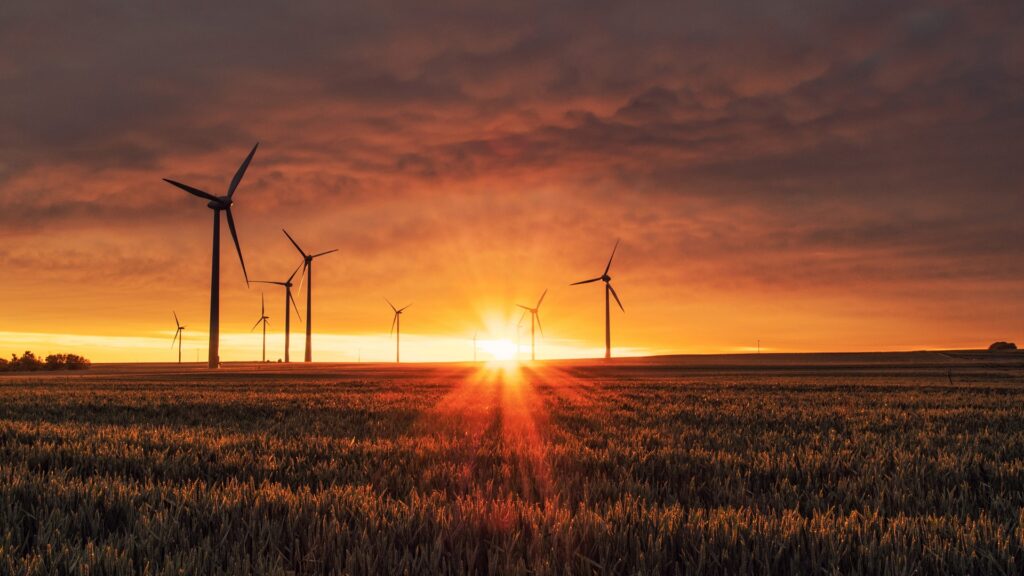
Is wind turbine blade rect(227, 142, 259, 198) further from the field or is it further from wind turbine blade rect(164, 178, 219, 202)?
the field

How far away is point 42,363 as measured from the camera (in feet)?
376

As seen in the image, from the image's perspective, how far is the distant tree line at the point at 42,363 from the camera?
110062mm

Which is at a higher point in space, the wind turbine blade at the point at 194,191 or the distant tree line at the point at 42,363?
the wind turbine blade at the point at 194,191

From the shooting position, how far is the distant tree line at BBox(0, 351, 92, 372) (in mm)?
110062

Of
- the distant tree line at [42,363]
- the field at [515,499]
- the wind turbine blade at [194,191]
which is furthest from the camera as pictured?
the distant tree line at [42,363]

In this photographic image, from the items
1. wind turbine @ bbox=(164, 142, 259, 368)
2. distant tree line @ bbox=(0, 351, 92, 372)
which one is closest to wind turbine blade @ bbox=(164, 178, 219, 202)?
wind turbine @ bbox=(164, 142, 259, 368)

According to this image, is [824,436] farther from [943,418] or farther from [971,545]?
[971,545]

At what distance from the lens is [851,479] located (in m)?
8.15

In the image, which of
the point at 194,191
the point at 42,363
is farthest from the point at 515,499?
the point at 42,363

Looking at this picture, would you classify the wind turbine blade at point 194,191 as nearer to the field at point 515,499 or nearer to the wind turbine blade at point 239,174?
the wind turbine blade at point 239,174

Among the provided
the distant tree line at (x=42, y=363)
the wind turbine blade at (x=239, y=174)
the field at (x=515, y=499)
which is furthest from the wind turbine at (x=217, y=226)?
the field at (x=515, y=499)

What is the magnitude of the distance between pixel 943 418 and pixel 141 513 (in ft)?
61.6

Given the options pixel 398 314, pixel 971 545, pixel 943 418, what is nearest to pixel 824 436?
pixel 943 418

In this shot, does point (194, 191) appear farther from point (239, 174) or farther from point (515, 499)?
point (515, 499)
